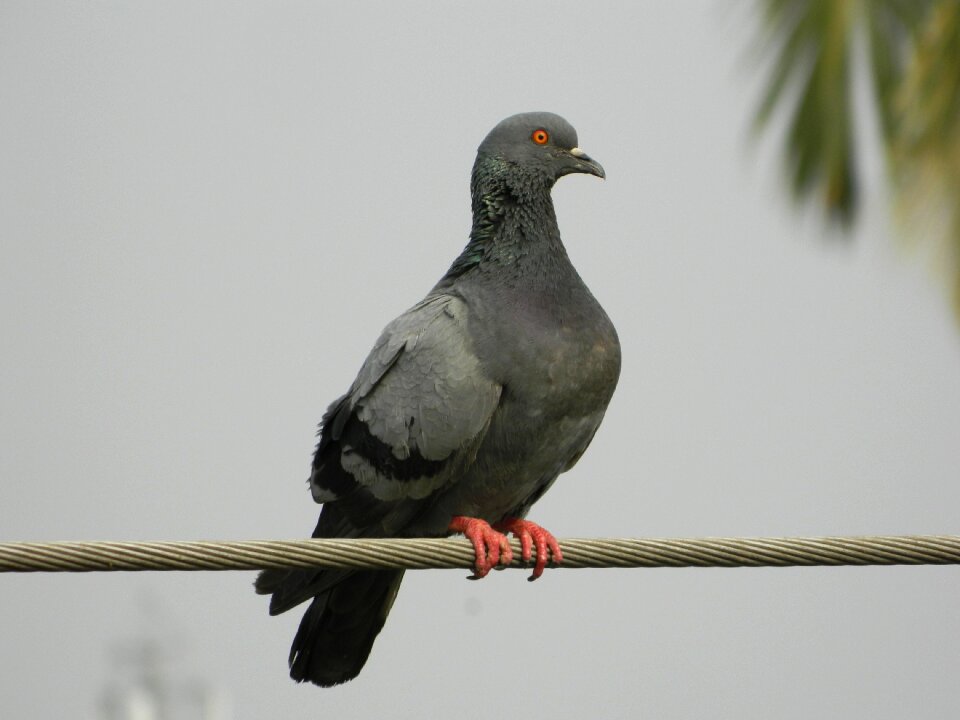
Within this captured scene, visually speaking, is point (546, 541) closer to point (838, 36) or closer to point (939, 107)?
point (939, 107)

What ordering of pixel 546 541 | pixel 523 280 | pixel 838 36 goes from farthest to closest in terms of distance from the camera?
1. pixel 838 36
2. pixel 523 280
3. pixel 546 541

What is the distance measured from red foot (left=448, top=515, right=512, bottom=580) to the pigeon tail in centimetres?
61

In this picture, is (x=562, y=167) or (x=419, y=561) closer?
(x=419, y=561)

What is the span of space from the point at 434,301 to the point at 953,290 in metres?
5.16

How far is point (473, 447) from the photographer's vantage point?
5.54m

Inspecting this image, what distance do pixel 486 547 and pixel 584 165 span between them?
2011 mm

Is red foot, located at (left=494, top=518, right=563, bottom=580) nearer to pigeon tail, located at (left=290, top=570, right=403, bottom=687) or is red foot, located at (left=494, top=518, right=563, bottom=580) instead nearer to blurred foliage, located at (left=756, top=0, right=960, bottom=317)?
pigeon tail, located at (left=290, top=570, right=403, bottom=687)

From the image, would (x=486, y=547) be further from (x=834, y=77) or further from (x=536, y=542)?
(x=834, y=77)

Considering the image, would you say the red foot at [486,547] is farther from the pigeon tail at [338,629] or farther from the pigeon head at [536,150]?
the pigeon head at [536,150]

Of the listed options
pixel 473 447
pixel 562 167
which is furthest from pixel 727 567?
pixel 562 167

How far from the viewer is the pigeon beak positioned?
6262 millimetres

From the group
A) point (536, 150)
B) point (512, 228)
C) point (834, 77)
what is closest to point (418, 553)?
point (512, 228)

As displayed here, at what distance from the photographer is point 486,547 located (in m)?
5.38

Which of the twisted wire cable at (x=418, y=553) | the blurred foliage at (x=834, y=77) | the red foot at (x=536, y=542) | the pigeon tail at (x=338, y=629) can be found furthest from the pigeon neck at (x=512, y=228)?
the blurred foliage at (x=834, y=77)
